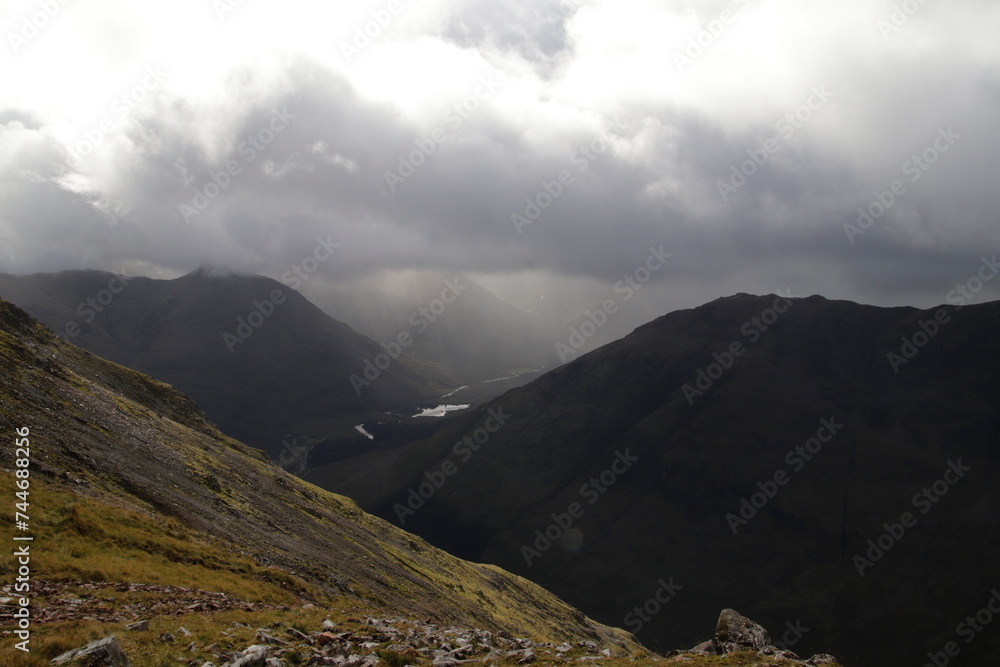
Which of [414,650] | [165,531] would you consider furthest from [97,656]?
[165,531]

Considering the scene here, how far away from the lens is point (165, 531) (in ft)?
139

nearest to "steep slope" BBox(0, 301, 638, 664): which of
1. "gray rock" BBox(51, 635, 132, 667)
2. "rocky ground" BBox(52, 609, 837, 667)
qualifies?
"gray rock" BBox(51, 635, 132, 667)

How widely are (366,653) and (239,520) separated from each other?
41564mm

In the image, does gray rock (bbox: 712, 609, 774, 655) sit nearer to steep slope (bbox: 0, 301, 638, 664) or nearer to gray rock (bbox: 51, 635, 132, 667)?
steep slope (bbox: 0, 301, 638, 664)

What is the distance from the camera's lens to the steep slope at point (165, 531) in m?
28.5

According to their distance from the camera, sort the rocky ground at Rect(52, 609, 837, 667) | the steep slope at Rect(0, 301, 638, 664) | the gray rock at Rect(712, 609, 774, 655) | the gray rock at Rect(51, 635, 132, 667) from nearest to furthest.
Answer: the gray rock at Rect(51, 635, 132, 667) → the rocky ground at Rect(52, 609, 837, 667) → the gray rock at Rect(712, 609, 774, 655) → the steep slope at Rect(0, 301, 638, 664)

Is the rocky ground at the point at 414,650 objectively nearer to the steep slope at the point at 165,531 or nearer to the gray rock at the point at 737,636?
the gray rock at the point at 737,636

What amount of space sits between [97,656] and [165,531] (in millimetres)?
28982

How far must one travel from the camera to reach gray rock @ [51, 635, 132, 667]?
1662 cm

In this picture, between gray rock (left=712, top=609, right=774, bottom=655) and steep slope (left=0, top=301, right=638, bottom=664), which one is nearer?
gray rock (left=712, top=609, right=774, bottom=655)

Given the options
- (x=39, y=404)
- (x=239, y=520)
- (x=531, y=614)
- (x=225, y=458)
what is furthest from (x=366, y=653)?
(x=531, y=614)

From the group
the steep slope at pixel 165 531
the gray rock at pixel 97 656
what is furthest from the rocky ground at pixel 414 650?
the steep slope at pixel 165 531

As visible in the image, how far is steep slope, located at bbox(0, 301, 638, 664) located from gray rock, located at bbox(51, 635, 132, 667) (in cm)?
96

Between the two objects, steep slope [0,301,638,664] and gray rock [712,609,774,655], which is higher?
gray rock [712,609,774,655]
